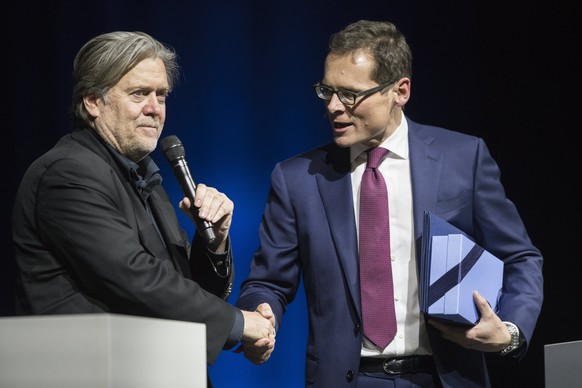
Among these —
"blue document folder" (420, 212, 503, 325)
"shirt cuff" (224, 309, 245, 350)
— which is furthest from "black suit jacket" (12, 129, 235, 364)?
"blue document folder" (420, 212, 503, 325)

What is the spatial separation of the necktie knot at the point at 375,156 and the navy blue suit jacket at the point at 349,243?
0.25 ft

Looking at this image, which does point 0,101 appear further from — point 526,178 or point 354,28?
point 526,178

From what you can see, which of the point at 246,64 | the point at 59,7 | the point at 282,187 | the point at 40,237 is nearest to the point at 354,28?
the point at 282,187

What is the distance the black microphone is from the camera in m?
2.36

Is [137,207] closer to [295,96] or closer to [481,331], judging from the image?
[481,331]

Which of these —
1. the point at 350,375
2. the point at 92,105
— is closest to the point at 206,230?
the point at 92,105

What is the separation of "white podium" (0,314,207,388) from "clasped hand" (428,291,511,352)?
1136 mm

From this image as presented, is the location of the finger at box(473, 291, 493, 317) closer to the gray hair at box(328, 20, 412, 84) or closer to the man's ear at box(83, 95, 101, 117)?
the gray hair at box(328, 20, 412, 84)

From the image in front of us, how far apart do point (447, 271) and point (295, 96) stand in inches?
78.5

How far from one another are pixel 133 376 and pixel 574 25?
10.3 ft

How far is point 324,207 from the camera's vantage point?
268 cm

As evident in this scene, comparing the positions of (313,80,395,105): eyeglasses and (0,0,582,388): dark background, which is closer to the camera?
(313,80,395,105): eyeglasses

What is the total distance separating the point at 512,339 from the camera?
250cm

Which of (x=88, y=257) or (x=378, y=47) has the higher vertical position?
(x=378, y=47)
